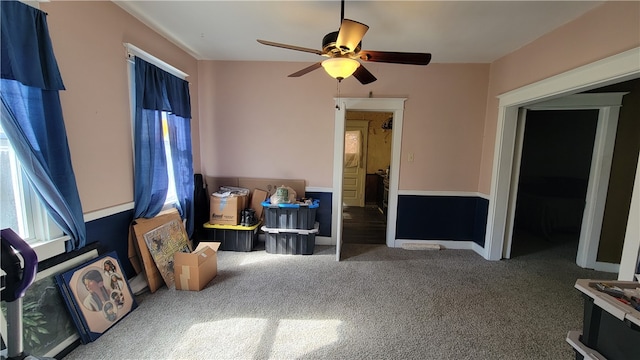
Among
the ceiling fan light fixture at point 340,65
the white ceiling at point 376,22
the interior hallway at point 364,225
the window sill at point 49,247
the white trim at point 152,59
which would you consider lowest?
the interior hallway at point 364,225

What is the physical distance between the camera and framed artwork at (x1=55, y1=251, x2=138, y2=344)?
5.40 ft

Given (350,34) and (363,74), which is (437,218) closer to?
(363,74)

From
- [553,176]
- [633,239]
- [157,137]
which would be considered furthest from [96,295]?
[553,176]

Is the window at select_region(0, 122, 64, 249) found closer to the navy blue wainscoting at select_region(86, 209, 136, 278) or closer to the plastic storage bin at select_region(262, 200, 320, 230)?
the navy blue wainscoting at select_region(86, 209, 136, 278)

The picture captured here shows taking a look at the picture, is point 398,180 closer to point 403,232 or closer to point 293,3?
point 403,232

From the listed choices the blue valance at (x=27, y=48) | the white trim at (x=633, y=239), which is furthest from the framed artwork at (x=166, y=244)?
the white trim at (x=633, y=239)

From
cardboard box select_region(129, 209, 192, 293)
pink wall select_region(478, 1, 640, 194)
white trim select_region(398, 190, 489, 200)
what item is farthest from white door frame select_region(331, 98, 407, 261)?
cardboard box select_region(129, 209, 192, 293)

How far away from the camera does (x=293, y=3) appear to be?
6.60 ft

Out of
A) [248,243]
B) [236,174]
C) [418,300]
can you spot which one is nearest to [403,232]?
[418,300]

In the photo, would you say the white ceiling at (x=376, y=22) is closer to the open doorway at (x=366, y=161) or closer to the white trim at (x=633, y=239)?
the white trim at (x=633, y=239)

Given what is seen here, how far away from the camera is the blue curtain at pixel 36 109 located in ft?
4.39

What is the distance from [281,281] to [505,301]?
84.5 inches

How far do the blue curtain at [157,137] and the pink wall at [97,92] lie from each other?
9 centimetres

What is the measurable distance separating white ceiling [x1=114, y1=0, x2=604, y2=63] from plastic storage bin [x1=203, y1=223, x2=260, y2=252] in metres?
2.24
